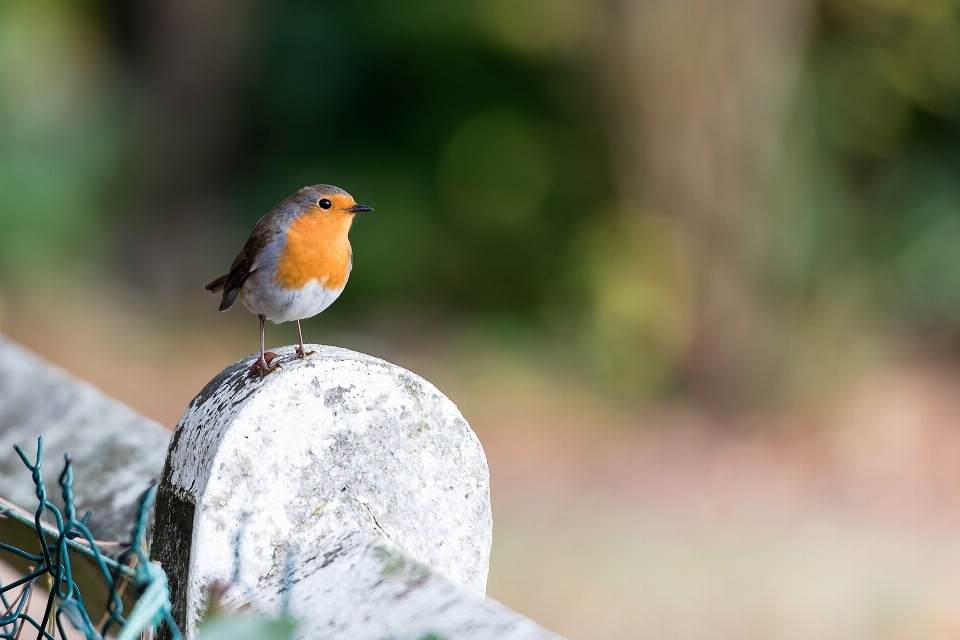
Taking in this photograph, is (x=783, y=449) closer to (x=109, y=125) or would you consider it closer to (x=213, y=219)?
(x=213, y=219)

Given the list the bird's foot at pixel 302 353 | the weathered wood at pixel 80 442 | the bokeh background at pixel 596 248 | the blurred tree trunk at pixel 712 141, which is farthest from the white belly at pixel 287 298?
the blurred tree trunk at pixel 712 141

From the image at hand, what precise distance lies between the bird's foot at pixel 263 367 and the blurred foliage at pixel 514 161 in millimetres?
6396

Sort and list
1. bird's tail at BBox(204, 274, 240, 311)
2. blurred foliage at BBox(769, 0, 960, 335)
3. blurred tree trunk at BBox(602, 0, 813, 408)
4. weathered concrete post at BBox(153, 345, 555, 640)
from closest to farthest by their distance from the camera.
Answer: weathered concrete post at BBox(153, 345, 555, 640) → bird's tail at BBox(204, 274, 240, 311) → blurred tree trunk at BBox(602, 0, 813, 408) → blurred foliage at BBox(769, 0, 960, 335)

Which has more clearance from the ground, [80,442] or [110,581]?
[80,442]

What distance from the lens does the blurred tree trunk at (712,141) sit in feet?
24.5

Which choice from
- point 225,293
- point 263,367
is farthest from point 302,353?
point 225,293

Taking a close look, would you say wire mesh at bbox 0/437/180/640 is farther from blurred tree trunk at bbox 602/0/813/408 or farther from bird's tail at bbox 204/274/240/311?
blurred tree trunk at bbox 602/0/813/408

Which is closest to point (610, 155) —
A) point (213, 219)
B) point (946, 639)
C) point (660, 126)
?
point (660, 126)

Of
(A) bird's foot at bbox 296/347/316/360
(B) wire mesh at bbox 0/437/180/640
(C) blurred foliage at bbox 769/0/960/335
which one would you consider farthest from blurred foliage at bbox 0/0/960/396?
(B) wire mesh at bbox 0/437/180/640

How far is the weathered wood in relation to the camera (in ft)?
5.93

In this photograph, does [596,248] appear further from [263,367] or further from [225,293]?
[263,367]

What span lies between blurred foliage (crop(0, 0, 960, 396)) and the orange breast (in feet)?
18.6

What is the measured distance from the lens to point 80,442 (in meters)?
1.95

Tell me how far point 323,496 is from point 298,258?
884mm
